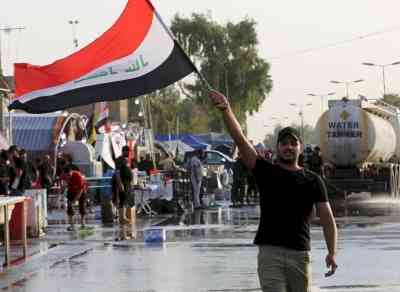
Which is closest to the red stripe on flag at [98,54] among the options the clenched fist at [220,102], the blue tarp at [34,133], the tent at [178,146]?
the clenched fist at [220,102]

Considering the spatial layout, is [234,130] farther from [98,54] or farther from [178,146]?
[178,146]

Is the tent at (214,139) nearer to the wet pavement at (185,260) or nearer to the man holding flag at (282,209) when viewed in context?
the wet pavement at (185,260)

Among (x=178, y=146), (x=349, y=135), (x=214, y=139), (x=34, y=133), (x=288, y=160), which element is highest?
(x=214, y=139)

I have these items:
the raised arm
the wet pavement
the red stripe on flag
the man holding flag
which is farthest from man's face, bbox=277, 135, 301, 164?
the red stripe on flag

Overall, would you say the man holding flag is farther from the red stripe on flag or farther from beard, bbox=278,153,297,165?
the red stripe on flag

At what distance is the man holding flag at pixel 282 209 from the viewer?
855 centimetres

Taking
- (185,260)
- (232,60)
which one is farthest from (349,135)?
(232,60)

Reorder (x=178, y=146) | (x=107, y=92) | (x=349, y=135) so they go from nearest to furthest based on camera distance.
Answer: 1. (x=107, y=92)
2. (x=349, y=135)
3. (x=178, y=146)

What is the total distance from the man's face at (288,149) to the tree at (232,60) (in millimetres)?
94320

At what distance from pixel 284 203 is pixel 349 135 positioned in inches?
1233

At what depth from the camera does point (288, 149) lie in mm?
8625

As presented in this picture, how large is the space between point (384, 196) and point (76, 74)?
2630cm

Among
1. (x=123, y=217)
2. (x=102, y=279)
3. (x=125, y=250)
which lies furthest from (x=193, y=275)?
(x=123, y=217)

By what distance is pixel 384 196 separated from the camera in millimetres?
41531
